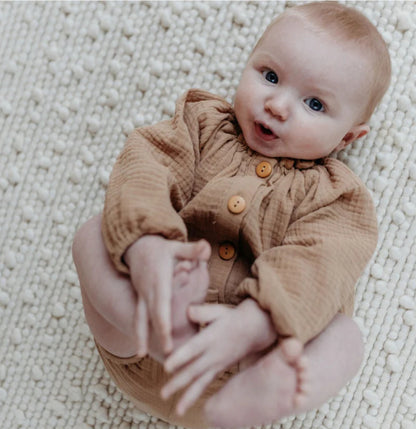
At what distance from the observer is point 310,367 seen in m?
0.82

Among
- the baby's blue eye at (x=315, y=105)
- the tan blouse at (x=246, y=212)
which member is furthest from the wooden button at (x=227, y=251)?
the baby's blue eye at (x=315, y=105)

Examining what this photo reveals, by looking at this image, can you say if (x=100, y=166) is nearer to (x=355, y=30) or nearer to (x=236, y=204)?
(x=236, y=204)

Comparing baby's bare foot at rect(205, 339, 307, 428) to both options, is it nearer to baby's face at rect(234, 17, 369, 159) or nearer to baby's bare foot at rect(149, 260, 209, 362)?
baby's bare foot at rect(149, 260, 209, 362)

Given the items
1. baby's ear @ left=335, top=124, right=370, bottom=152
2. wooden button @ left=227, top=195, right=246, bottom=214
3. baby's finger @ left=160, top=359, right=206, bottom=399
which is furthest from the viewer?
baby's ear @ left=335, top=124, right=370, bottom=152

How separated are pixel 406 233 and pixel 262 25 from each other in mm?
473

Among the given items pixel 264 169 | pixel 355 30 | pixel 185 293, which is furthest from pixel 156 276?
pixel 355 30

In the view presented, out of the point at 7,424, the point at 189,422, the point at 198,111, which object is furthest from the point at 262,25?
the point at 7,424

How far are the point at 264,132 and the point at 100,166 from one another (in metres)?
0.36

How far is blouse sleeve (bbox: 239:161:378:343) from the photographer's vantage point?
2.65 feet

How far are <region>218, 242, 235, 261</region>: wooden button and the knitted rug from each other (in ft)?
1.02

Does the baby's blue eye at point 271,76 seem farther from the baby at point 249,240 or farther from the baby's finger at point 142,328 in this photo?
the baby's finger at point 142,328

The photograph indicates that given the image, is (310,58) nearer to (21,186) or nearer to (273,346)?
(273,346)

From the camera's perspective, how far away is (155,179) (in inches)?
35.4

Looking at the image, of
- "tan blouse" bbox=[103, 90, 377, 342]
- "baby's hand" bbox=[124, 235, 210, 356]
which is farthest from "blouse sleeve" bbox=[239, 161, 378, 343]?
"baby's hand" bbox=[124, 235, 210, 356]
